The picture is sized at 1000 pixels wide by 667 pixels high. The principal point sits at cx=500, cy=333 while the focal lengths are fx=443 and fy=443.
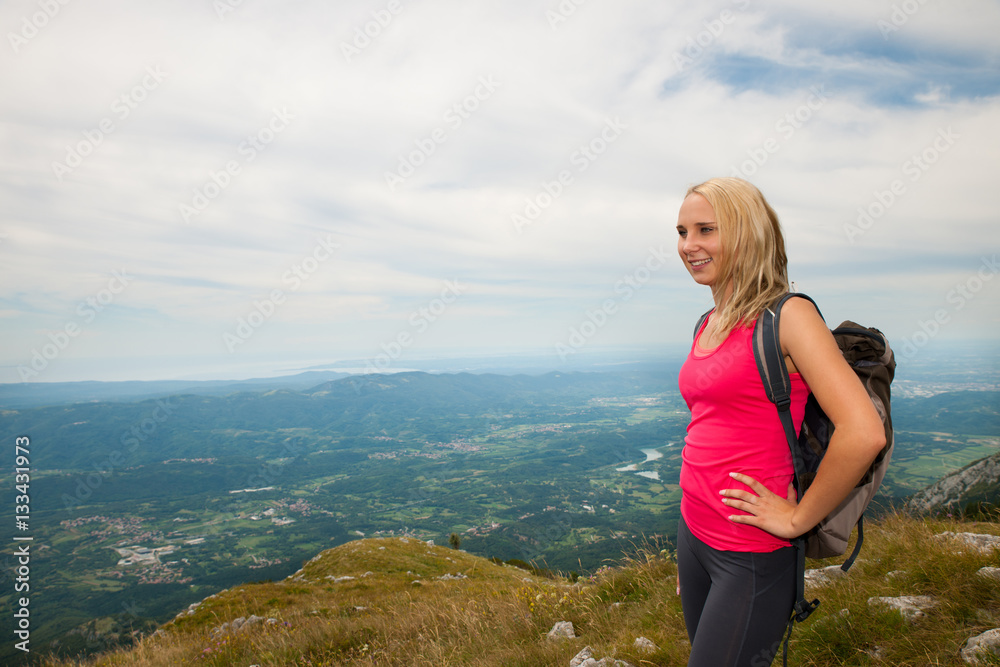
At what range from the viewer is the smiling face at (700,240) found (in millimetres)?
2227

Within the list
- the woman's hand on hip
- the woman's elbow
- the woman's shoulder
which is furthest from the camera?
the woman's hand on hip

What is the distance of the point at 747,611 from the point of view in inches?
79.2

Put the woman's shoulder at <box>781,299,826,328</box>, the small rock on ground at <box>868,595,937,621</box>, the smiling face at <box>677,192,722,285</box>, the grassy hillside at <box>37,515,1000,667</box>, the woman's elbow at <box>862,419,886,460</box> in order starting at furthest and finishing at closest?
the small rock on ground at <box>868,595,937,621</box>, the grassy hillside at <box>37,515,1000,667</box>, the smiling face at <box>677,192,722,285</box>, the woman's shoulder at <box>781,299,826,328</box>, the woman's elbow at <box>862,419,886,460</box>

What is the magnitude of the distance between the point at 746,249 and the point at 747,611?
1.66 metres

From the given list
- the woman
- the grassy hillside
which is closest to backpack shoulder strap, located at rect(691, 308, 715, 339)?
the woman

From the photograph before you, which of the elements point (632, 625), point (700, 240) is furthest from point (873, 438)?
point (632, 625)

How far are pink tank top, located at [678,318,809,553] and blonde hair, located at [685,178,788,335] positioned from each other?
0.41 feet

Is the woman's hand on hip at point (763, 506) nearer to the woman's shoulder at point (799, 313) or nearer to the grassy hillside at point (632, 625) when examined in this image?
the woman's shoulder at point (799, 313)

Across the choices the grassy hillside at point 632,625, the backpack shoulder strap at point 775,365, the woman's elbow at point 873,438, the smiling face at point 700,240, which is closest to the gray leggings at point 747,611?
the backpack shoulder strap at point 775,365

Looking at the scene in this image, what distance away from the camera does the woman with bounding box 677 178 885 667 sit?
1.85 meters

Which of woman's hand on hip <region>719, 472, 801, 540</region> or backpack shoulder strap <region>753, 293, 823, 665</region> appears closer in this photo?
backpack shoulder strap <region>753, 293, 823, 665</region>

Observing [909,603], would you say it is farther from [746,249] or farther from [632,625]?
[746,249]

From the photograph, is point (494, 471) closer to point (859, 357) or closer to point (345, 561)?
point (345, 561)

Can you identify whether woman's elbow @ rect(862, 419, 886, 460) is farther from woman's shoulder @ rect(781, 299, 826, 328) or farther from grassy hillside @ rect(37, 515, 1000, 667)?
grassy hillside @ rect(37, 515, 1000, 667)
